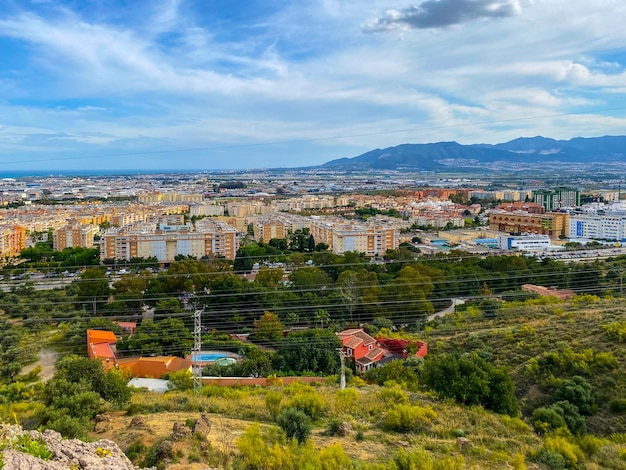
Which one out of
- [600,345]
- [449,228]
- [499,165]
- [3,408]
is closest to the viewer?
Answer: [3,408]

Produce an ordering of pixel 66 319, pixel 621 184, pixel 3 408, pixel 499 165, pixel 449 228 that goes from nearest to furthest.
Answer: pixel 3 408 → pixel 66 319 → pixel 449 228 → pixel 621 184 → pixel 499 165

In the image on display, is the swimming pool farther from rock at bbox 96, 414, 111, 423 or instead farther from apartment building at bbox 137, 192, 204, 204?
apartment building at bbox 137, 192, 204, 204

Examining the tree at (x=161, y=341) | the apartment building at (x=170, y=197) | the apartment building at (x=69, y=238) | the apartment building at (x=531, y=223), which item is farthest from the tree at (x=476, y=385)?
the apartment building at (x=170, y=197)

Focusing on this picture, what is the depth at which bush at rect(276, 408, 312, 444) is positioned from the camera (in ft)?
11.1

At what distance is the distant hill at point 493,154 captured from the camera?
68250mm

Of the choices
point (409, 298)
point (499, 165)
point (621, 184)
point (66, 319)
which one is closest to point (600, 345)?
point (409, 298)

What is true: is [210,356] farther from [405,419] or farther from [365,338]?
[405,419]

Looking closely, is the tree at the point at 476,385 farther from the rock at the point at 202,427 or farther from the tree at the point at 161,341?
the tree at the point at 161,341

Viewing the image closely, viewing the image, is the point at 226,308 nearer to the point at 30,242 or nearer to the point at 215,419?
the point at 215,419

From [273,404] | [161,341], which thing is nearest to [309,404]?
[273,404]

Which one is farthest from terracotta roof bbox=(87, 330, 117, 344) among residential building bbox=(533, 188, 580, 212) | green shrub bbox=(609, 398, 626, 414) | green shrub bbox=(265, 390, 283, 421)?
residential building bbox=(533, 188, 580, 212)

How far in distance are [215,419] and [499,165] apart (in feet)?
240

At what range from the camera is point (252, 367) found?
6.96m

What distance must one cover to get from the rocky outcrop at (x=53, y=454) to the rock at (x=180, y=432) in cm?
59
